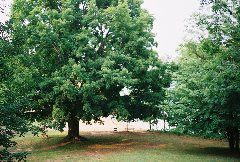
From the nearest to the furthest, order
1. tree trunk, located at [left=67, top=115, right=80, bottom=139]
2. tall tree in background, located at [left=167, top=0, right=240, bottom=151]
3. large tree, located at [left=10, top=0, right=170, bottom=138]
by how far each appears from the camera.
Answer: tall tree in background, located at [left=167, top=0, right=240, bottom=151]
large tree, located at [left=10, top=0, right=170, bottom=138]
tree trunk, located at [left=67, top=115, right=80, bottom=139]

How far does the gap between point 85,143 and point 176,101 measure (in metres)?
10.2

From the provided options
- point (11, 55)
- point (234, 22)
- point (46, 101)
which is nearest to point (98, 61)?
point (46, 101)

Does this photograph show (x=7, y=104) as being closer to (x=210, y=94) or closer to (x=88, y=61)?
(x=210, y=94)

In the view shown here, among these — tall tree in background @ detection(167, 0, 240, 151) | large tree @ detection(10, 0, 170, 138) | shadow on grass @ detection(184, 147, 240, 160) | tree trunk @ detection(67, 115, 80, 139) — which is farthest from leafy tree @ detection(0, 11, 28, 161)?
tree trunk @ detection(67, 115, 80, 139)

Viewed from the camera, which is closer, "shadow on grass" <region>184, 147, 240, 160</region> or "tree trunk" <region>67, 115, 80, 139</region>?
"shadow on grass" <region>184, 147, 240, 160</region>

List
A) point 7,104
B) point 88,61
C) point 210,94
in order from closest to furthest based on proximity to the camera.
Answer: point 7,104
point 210,94
point 88,61

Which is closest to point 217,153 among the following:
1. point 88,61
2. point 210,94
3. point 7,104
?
point 210,94

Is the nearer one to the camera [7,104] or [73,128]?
[7,104]

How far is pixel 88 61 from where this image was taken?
89.1ft

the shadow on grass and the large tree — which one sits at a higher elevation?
the large tree

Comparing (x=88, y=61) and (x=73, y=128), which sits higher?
(x=88, y=61)

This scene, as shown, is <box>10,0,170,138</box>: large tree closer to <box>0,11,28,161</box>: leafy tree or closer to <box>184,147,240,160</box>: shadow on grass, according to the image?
<box>184,147,240,160</box>: shadow on grass

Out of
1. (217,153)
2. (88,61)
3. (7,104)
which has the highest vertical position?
(88,61)

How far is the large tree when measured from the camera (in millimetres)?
25984
